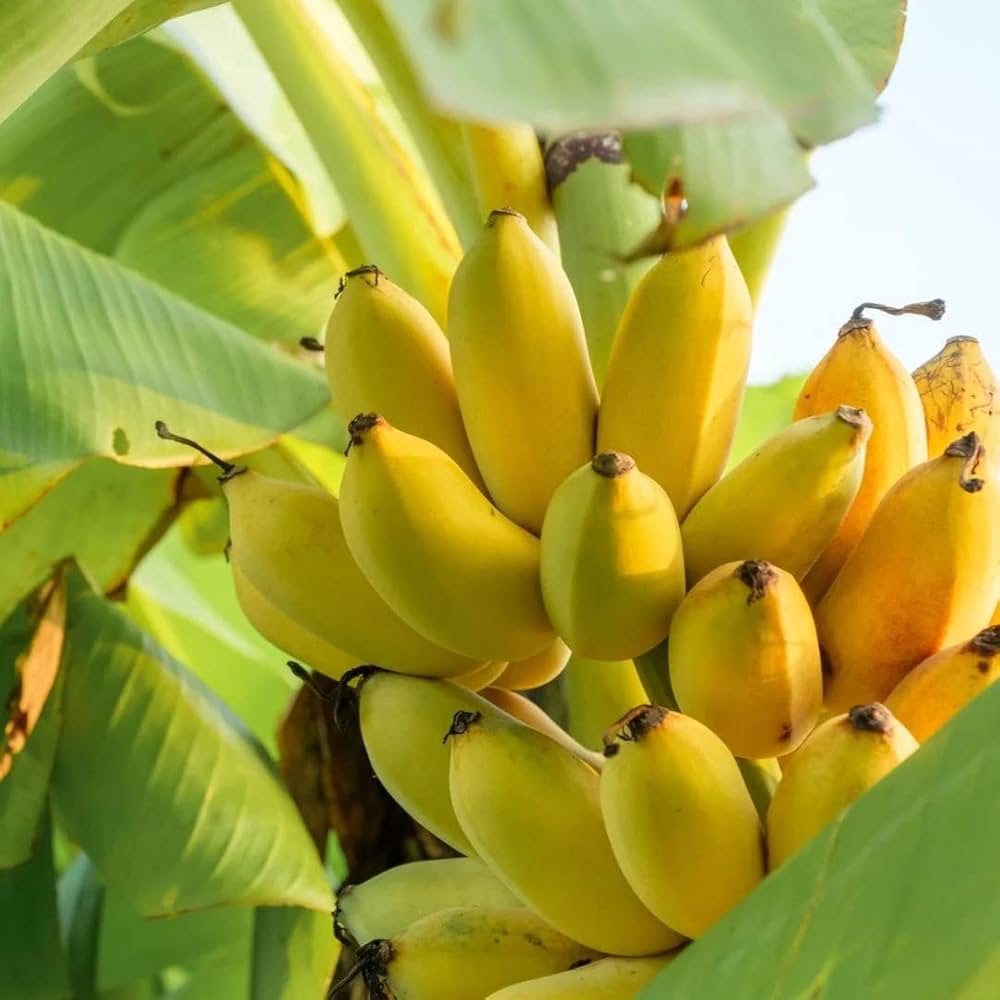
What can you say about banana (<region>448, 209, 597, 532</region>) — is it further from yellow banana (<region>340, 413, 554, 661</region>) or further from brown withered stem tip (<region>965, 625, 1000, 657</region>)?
brown withered stem tip (<region>965, 625, 1000, 657</region>)

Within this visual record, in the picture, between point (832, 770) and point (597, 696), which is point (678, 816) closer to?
point (832, 770)

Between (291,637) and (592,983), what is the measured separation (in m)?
0.25

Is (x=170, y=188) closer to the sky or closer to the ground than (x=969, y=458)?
closer to the sky

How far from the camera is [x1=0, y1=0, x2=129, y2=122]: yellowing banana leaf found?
54cm

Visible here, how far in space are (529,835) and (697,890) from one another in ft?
0.26

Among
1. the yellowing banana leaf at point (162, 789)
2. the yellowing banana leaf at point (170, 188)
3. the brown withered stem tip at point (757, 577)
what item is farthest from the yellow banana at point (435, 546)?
the yellowing banana leaf at point (170, 188)

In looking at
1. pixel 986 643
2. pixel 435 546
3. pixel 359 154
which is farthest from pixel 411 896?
pixel 359 154

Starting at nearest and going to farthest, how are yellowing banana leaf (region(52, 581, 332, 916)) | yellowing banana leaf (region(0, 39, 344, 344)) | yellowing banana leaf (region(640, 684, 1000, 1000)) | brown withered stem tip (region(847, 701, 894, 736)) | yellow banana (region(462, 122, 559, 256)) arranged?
1. yellowing banana leaf (region(640, 684, 1000, 1000))
2. brown withered stem tip (region(847, 701, 894, 736))
3. yellow banana (region(462, 122, 559, 256))
4. yellowing banana leaf (region(52, 581, 332, 916))
5. yellowing banana leaf (region(0, 39, 344, 344))

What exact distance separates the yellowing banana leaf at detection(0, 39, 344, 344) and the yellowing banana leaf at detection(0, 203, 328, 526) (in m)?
0.18

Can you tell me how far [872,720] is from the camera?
51 cm

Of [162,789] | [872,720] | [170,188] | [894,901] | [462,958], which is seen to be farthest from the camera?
[170,188]

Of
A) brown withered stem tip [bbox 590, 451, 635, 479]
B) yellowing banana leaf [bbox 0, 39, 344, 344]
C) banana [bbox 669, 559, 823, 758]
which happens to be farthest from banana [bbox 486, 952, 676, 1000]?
yellowing banana leaf [bbox 0, 39, 344, 344]

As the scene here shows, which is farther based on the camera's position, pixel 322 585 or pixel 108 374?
pixel 108 374

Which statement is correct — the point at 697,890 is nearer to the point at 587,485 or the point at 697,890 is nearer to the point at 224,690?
the point at 587,485
